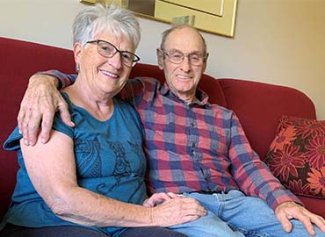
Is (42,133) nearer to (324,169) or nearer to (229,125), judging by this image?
(229,125)

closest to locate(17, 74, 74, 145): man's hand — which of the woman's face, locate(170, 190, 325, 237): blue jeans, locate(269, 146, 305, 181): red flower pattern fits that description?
the woman's face

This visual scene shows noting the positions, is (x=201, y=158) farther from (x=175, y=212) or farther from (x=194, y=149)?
(x=175, y=212)

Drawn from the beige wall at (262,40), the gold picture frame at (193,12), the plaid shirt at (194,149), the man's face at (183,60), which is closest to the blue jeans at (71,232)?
the plaid shirt at (194,149)

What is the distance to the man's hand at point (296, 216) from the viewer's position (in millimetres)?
1249

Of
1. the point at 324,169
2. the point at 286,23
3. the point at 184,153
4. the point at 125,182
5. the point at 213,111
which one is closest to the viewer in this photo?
the point at 125,182

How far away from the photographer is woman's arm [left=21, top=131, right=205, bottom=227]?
100 cm

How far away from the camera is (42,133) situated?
999mm

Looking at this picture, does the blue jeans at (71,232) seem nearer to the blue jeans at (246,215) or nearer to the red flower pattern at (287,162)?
the blue jeans at (246,215)

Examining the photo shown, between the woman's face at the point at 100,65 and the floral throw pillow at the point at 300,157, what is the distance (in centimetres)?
89

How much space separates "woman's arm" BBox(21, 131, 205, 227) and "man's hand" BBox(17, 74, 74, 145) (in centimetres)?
3

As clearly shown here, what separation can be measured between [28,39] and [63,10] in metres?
0.19

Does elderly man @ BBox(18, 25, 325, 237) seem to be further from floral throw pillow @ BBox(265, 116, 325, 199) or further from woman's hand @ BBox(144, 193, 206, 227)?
floral throw pillow @ BBox(265, 116, 325, 199)

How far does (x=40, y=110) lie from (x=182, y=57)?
665mm

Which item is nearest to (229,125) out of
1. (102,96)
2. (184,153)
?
(184,153)
